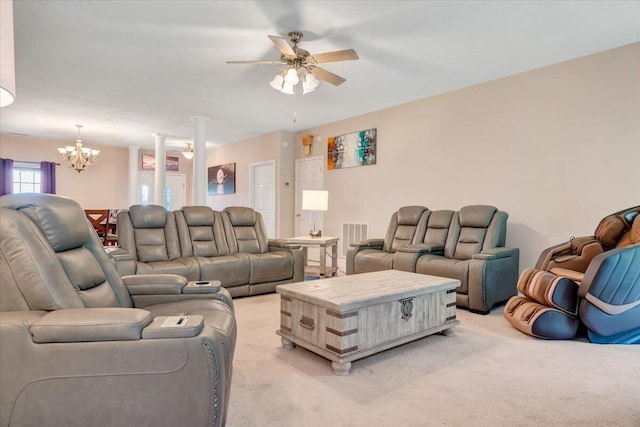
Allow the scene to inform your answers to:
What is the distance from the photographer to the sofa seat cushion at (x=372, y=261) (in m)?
4.29

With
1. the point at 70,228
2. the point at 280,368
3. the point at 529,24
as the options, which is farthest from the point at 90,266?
the point at 529,24

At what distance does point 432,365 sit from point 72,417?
195 cm

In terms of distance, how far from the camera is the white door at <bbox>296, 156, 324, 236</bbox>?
6.66 meters

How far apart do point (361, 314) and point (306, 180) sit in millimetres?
4805

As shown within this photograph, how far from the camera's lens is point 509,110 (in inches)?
165

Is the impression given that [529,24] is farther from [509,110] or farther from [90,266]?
[90,266]

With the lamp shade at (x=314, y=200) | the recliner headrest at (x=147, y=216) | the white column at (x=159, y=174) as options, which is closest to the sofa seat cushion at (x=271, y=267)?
the lamp shade at (x=314, y=200)

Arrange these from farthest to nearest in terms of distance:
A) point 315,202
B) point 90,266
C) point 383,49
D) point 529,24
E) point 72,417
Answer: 1. point 315,202
2. point 383,49
3. point 529,24
4. point 90,266
5. point 72,417

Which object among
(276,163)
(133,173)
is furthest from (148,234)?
(133,173)

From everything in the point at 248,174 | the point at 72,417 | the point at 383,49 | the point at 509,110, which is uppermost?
the point at 383,49

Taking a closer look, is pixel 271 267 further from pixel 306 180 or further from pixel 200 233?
pixel 306 180

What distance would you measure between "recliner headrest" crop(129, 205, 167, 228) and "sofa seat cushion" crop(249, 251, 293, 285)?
3.69 feet

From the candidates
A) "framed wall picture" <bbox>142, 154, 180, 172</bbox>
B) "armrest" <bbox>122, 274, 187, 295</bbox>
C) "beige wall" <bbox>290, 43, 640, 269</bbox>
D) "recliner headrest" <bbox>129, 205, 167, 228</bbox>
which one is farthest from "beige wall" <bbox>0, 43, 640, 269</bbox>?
"framed wall picture" <bbox>142, 154, 180, 172</bbox>

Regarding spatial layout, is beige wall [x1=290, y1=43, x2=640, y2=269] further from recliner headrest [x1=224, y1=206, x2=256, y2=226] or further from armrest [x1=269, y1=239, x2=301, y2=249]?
recliner headrest [x1=224, y1=206, x2=256, y2=226]
